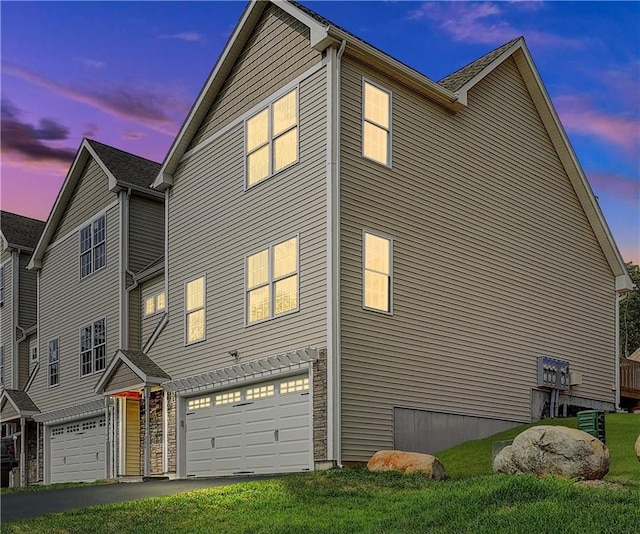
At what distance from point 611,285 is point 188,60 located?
1506 centimetres

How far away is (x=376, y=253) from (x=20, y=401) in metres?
20.2

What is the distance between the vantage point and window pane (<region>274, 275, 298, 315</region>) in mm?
18859

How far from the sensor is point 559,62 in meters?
26.1

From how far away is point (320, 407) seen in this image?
17.4m

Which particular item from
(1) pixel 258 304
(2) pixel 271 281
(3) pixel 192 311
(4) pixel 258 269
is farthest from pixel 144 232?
(2) pixel 271 281

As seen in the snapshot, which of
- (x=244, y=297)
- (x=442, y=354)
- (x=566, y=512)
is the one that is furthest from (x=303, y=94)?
(x=566, y=512)

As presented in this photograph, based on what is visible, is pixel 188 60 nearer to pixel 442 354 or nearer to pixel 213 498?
pixel 442 354

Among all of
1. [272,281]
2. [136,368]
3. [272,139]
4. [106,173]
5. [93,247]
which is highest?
[106,173]

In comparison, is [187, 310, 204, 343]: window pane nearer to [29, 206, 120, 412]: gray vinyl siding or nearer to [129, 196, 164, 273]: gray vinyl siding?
[29, 206, 120, 412]: gray vinyl siding

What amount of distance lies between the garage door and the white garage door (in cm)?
660

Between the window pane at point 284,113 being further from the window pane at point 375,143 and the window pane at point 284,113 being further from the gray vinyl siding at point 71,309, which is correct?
the gray vinyl siding at point 71,309

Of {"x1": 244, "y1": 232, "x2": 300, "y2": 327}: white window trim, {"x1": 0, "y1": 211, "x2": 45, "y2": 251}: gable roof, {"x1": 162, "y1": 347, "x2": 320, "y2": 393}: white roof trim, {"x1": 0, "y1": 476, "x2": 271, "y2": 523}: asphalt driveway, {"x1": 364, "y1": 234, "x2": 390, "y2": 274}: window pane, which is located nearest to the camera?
{"x1": 0, "y1": 476, "x2": 271, "y2": 523}: asphalt driveway

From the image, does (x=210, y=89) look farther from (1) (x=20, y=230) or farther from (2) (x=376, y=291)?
(1) (x=20, y=230)

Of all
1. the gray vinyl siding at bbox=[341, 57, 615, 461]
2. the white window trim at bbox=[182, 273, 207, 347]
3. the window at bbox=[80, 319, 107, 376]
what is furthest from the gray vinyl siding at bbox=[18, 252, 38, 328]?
the gray vinyl siding at bbox=[341, 57, 615, 461]
